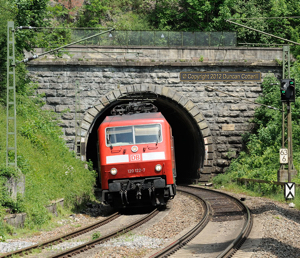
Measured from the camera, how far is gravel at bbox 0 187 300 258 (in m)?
9.20

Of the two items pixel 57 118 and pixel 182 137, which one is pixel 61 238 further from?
pixel 182 137

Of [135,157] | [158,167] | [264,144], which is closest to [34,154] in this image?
[135,157]

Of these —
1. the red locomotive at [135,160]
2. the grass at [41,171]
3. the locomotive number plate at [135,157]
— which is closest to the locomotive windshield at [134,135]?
the red locomotive at [135,160]

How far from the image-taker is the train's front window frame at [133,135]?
14828 mm

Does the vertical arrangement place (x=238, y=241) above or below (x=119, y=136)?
below

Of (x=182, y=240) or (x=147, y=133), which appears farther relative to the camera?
(x=147, y=133)

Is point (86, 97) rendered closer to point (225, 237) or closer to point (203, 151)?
point (203, 151)

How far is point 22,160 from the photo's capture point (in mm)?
15297

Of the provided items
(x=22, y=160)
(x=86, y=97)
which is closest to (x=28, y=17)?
(x=86, y=97)

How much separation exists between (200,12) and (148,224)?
82.5ft

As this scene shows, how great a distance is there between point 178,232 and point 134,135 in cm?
420

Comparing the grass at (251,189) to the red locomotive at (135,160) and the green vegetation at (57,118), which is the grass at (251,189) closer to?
the green vegetation at (57,118)

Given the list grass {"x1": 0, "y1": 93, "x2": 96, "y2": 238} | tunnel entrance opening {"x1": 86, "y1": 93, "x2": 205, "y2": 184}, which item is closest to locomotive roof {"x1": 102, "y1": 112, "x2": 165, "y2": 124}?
grass {"x1": 0, "y1": 93, "x2": 96, "y2": 238}

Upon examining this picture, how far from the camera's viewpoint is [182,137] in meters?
32.3
